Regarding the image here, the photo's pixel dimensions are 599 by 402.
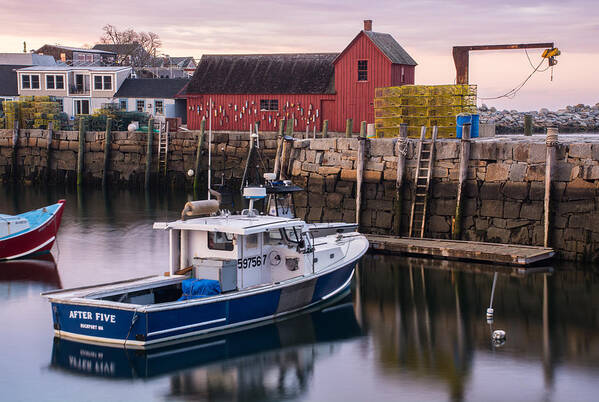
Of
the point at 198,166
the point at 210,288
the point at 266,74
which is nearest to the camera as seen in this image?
the point at 210,288

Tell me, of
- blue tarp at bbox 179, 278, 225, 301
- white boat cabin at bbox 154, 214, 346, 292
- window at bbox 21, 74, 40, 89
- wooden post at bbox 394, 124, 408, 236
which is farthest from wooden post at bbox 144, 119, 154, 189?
blue tarp at bbox 179, 278, 225, 301

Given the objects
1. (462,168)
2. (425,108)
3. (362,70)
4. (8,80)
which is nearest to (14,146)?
(362,70)

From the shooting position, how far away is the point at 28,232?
72.5 ft

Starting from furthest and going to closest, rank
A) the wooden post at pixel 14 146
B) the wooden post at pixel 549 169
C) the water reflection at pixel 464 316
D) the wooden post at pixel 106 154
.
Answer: the wooden post at pixel 14 146, the wooden post at pixel 106 154, the wooden post at pixel 549 169, the water reflection at pixel 464 316

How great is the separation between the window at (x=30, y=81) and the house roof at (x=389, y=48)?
73.7 feet

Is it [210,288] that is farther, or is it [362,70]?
[362,70]

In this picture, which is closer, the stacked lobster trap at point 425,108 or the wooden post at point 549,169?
the wooden post at point 549,169

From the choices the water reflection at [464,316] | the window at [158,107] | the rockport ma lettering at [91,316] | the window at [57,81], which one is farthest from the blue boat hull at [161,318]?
the window at [57,81]

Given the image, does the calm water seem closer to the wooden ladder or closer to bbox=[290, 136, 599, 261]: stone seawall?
bbox=[290, 136, 599, 261]: stone seawall

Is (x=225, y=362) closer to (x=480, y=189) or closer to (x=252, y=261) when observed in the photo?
(x=252, y=261)

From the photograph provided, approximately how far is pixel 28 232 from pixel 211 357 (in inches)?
387

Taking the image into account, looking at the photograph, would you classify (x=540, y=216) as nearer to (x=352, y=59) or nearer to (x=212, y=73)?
(x=352, y=59)

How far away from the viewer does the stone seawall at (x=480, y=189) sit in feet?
67.7

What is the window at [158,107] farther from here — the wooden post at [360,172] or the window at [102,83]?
the wooden post at [360,172]
